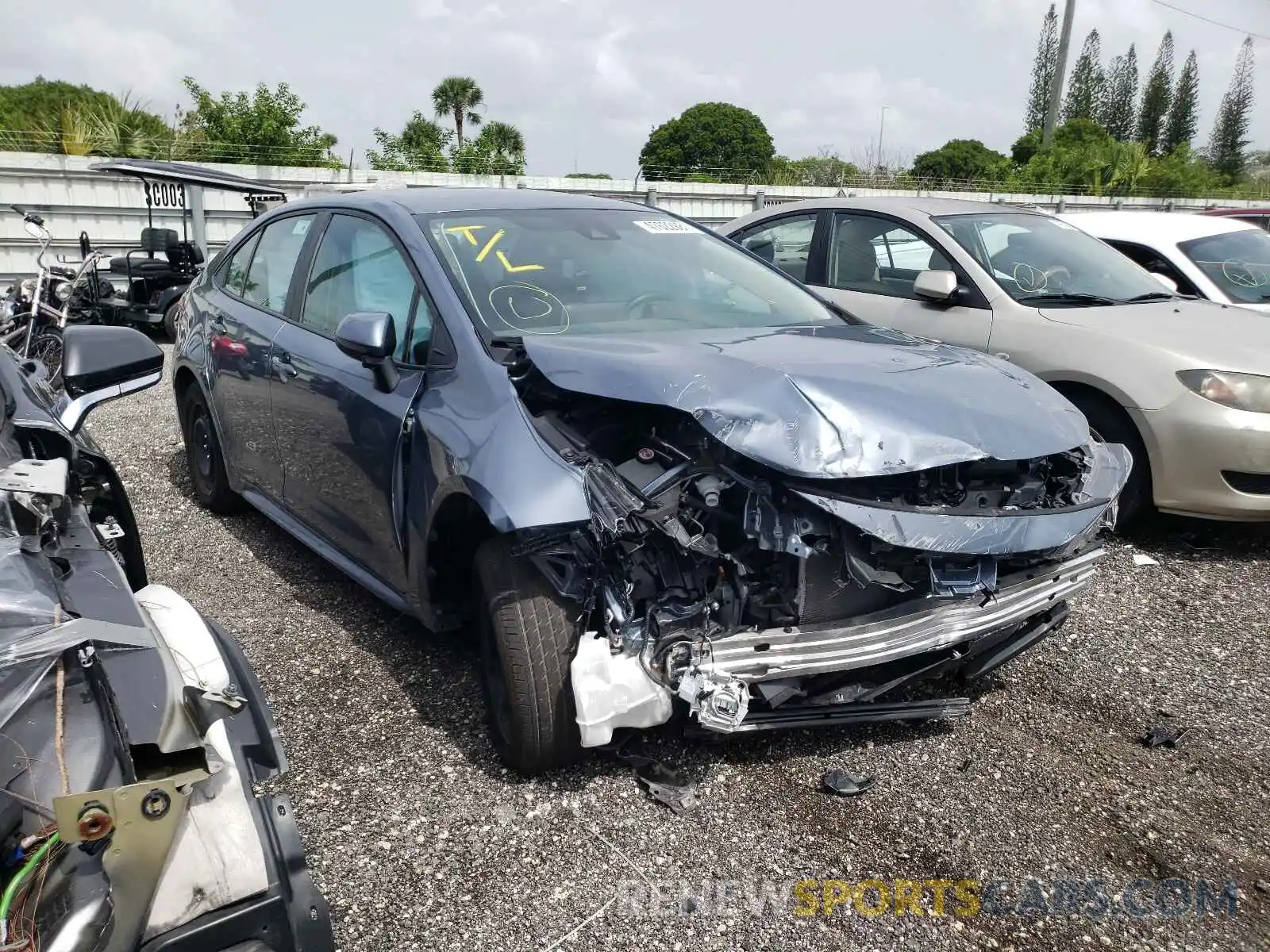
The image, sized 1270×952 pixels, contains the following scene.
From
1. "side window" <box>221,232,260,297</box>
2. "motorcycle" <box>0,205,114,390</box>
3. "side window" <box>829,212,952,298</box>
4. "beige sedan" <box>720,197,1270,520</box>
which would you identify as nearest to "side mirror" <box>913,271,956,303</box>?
"beige sedan" <box>720,197,1270,520</box>

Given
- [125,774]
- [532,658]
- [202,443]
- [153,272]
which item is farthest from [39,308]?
[125,774]

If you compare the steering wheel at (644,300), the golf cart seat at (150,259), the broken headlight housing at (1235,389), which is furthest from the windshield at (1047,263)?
the golf cart seat at (150,259)

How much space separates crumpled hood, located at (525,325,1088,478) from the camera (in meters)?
2.45

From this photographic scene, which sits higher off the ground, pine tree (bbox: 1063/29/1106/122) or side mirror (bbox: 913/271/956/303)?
pine tree (bbox: 1063/29/1106/122)

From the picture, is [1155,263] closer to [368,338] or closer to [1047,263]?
[1047,263]

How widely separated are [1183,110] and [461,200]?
79.5 metres

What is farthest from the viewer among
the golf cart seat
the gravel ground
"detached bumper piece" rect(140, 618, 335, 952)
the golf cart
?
the golf cart seat

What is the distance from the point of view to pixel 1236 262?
6.97 metres

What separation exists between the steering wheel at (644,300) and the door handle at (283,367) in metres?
1.37

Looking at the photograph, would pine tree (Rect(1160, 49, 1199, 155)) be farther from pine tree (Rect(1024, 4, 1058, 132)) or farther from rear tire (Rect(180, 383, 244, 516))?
rear tire (Rect(180, 383, 244, 516))

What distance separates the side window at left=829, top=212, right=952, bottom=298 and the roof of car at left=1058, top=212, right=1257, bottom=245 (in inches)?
66.3

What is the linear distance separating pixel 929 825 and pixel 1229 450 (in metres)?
2.83

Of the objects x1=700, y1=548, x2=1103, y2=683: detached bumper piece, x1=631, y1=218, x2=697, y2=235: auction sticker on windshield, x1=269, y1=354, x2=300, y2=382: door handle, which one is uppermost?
x1=631, y1=218, x2=697, y2=235: auction sticker on windshield

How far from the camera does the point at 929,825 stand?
271cm
